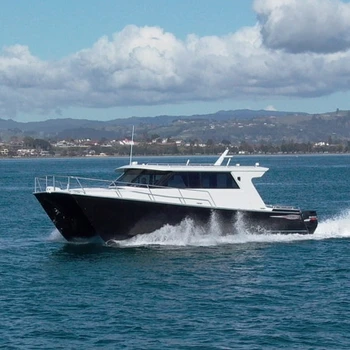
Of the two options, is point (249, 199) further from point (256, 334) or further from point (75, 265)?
point (256, 334)

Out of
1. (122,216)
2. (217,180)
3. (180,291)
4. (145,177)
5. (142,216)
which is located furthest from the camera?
(217,180)

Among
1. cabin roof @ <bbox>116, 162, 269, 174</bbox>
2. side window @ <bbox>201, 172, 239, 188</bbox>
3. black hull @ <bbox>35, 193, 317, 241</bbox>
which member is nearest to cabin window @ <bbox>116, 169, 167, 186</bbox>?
Answer: cabin roof @ <bbox>116, 162, 269, 174</bbox>

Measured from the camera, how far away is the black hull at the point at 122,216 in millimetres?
30734

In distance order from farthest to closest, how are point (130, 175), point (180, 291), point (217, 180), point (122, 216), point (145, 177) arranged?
1. point (217, 180)
2. point (130, 175)
3. point (145, 177)
4. point (122, 216)
5. point (180, 291)

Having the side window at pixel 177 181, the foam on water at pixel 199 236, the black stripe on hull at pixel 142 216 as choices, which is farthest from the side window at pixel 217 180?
the foam on water at pixel 199 236

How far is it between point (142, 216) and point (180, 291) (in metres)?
7.25

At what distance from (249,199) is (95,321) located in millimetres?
13172

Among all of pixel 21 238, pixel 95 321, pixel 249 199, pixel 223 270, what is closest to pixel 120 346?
pixel 95 321

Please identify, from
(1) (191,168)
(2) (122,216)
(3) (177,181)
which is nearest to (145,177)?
(3) (177,181)

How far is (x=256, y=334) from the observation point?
19812 mm

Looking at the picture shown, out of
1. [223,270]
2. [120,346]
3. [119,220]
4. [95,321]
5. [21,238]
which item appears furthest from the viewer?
[21,238]

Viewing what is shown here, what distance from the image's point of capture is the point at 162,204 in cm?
3120

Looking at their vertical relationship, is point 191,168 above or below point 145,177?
above

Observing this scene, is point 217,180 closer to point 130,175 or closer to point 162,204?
point 162,204
